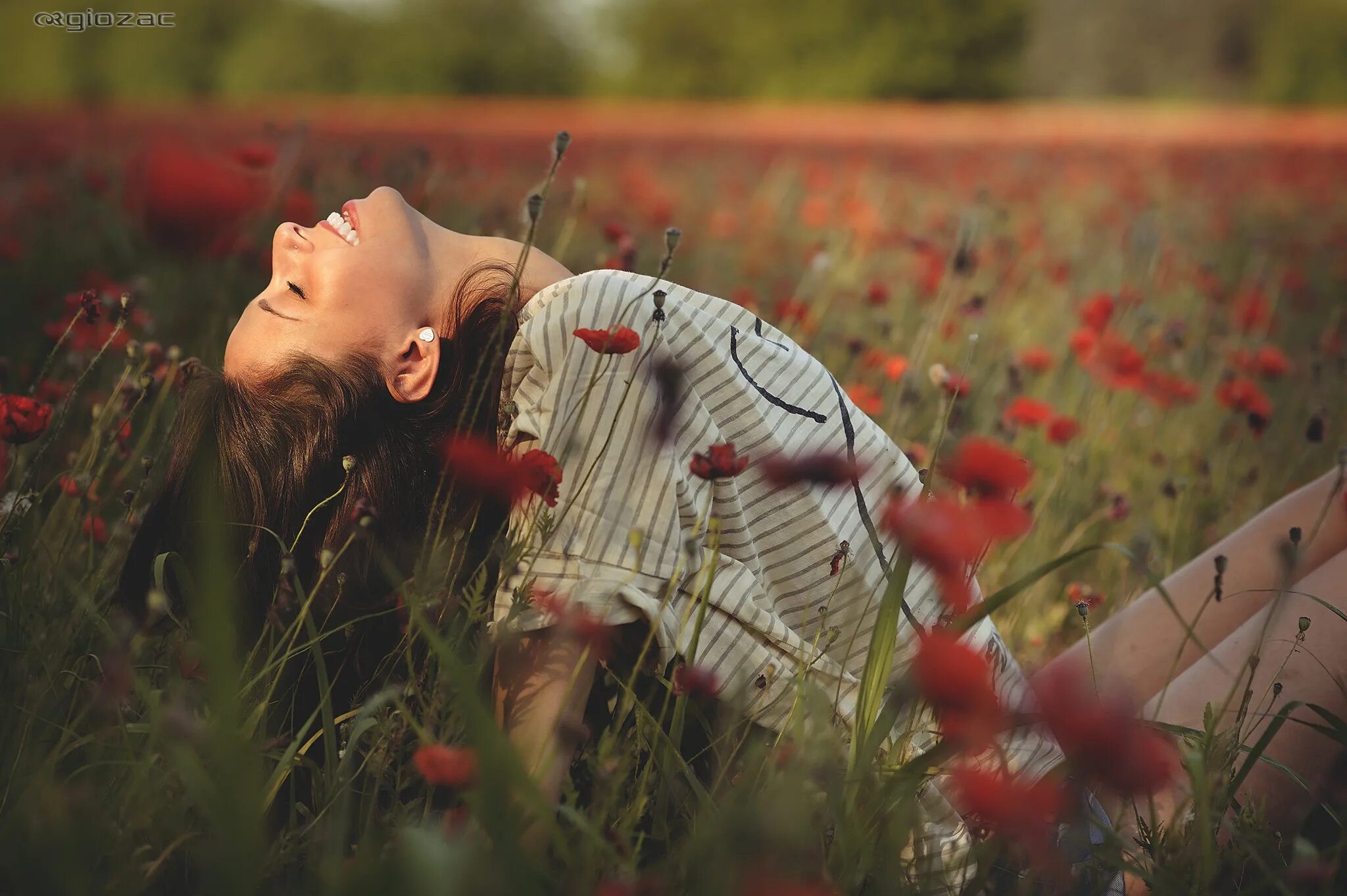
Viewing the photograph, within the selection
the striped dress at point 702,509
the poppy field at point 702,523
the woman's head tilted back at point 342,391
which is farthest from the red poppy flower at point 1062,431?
the woman's head tilted back at point 342,391

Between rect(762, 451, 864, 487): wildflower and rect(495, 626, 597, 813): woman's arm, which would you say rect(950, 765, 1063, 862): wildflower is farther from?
rect(495, 626, 597, 813): woman's arm

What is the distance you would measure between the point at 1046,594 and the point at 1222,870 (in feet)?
2.66

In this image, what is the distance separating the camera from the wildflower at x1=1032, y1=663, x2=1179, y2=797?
0.63 m

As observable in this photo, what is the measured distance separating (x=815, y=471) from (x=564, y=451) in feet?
1.07

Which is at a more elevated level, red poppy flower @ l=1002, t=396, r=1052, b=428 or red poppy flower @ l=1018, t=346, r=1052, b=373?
red poppy flower @ l=1018, t=346, r=1052, b=373

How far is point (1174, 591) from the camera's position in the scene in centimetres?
162

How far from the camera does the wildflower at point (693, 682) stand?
981 mm

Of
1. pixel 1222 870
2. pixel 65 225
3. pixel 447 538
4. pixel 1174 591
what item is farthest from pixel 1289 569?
pixel 65 225

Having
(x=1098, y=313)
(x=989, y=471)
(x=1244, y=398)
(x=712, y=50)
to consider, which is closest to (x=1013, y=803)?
(x=989, y=471)

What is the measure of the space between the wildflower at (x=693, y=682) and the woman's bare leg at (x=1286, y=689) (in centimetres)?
55

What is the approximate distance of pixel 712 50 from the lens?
19.5m

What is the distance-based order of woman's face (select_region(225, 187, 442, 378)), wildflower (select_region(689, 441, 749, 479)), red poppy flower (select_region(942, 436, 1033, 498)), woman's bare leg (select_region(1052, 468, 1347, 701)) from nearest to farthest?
1. red poppy flower (select_region(942, 436, 1033, 498))
2. wildflower (select_region(689, 441, 749, 479))
3. woman's face (select_region(225, 187, 442, 378))
4. woman's bare leg (select_region(1052, 468, 1347, 701))

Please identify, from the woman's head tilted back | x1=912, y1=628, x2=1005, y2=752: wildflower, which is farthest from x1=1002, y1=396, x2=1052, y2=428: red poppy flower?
x1=912, y1=628, x2=1005, y2=752: wildflower

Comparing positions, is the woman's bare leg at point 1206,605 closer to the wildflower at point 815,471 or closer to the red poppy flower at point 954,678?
the wildflower at point 815,471
